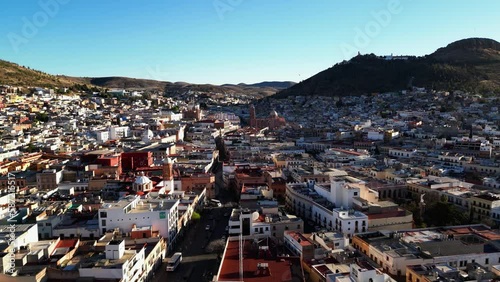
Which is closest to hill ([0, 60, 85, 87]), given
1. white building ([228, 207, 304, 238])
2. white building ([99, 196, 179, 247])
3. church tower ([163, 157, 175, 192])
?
church tower ([163, 157, 175, 192])

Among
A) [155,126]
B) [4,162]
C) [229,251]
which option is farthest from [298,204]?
[155,126]

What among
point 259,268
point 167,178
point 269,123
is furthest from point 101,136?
point 259,268

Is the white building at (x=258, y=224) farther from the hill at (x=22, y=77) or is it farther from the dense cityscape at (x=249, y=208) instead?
the hill at (x=22, y=77)

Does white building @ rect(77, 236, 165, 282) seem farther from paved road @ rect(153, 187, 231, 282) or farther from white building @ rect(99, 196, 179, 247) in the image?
white building @ rect(99, 196, 179, 247)

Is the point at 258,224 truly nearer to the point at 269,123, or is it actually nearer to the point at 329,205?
the point at 329,205

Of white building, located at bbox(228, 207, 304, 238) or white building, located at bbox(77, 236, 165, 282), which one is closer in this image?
white building, located at bbox(77, 236, 165, 282)

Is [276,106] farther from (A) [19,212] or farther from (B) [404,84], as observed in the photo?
(A) [19,212]
